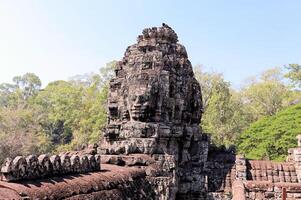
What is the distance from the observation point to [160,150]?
32.9 ft

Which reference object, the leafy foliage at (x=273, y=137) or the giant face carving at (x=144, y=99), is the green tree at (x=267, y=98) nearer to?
the leafy foliage at (x=273, y=137)

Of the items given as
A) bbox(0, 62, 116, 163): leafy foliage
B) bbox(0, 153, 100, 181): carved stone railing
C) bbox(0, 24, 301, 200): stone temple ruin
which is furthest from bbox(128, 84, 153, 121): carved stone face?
bbox(0, 62, 116, 163): leafy foliage

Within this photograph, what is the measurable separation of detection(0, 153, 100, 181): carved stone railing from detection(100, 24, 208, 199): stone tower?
3416 millimetres

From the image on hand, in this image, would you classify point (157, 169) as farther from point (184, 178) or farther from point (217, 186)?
point (217, 186)

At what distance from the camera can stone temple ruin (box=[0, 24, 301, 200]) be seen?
713 centimetres

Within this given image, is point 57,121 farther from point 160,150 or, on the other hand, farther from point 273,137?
point 160,150

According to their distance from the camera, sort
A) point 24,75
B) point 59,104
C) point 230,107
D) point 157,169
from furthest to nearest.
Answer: point 24,75 → point 59,104 → point 230,107 → point 157,169

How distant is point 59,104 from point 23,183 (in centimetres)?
3150

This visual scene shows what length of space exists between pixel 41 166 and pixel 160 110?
597 centimetres

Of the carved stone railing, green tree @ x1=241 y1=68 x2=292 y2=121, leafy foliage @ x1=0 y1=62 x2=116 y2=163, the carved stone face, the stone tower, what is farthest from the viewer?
green tree @ x1=241 y1=68 x2=292 y2=121

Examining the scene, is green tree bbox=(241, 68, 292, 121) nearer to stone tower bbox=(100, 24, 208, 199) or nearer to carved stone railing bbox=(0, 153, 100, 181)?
stone tower bbox=(100, 24, 208, 199)

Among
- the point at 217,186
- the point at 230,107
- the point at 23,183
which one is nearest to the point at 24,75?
the point at 230,107

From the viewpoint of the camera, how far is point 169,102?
10.9m

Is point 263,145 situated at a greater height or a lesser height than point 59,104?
lesser
